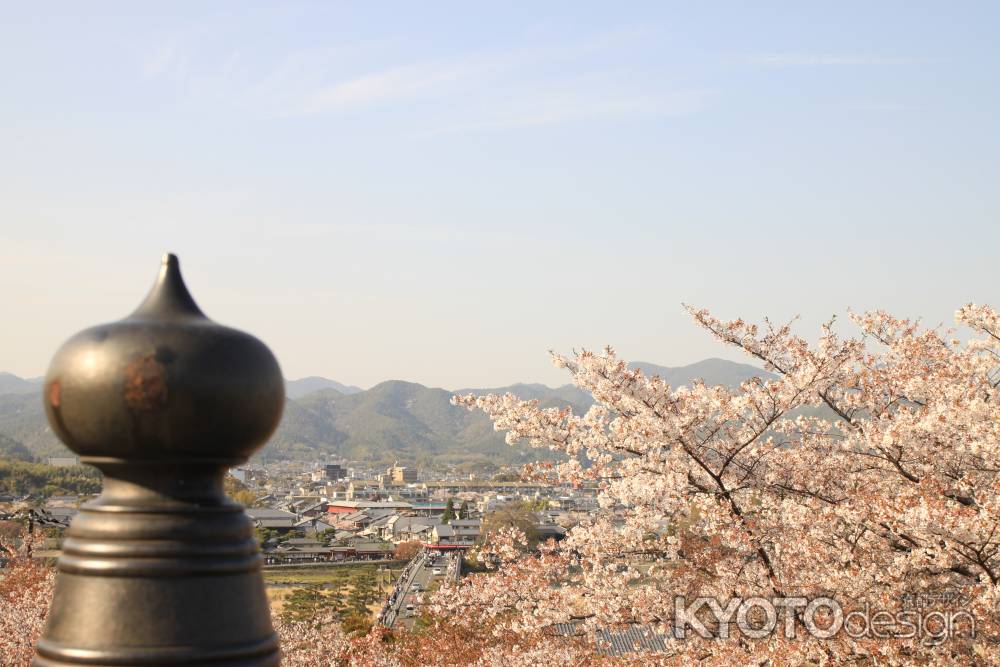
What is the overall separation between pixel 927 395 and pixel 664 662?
403 cm

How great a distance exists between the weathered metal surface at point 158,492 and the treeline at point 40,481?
78064mm

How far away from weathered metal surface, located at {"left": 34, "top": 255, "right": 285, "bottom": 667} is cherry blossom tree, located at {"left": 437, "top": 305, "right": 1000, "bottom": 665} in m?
5.28

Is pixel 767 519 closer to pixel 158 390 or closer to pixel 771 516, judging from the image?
pixel 771 516

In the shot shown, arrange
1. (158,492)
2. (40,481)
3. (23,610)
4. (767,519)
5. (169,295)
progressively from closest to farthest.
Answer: (158,492) → (169,295) → (767,519) → (23,610) → (40,481)

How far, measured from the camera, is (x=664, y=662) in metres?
7.47

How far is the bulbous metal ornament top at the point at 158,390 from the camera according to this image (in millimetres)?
2031

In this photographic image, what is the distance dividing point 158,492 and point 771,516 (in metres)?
6.11

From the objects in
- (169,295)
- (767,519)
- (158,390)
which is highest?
(169,295)

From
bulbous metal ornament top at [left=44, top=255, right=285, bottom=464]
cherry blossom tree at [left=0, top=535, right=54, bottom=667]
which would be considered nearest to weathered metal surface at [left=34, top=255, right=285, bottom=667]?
bulbous metal ornament top at [left=44, top=255, right=285, bottom=464]

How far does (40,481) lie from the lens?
3049 inches

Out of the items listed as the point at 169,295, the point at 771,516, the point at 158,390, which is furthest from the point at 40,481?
the point at 158,390

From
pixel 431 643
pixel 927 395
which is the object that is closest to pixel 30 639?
pixel 431 643

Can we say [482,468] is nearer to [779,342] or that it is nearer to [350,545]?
[350,545]

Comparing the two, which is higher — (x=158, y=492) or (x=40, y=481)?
(x=158, y=492)
